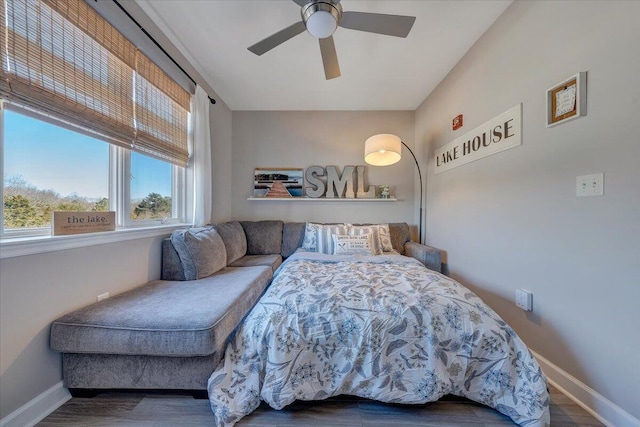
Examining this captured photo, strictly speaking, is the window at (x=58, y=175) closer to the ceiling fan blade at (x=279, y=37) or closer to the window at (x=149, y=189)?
the window at (x=149, y=189)

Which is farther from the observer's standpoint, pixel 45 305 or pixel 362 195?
pixel 362 195

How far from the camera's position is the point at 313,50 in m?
2.13

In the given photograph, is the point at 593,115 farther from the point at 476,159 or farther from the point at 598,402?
the point at 598,402

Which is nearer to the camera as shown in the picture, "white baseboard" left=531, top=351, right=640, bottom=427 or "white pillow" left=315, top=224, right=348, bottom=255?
"white baseboard" left=531, top=351, right=640, bottom=427

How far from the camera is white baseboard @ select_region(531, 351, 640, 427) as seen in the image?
1.10 metres

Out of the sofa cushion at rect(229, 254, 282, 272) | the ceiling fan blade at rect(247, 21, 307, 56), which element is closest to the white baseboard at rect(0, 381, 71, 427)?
the sofa cushion at rect(229, 254, 282, 272)

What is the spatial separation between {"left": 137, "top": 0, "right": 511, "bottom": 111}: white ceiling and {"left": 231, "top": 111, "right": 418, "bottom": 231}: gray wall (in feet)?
0.75

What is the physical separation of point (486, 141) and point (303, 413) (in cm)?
235

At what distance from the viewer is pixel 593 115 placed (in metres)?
1.20

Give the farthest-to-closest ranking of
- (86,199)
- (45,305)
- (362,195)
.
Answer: (362,195) → (86,199) → (45,305)

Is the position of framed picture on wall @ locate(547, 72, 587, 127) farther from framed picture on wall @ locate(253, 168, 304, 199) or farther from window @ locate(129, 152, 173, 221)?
Result: window @ locate(129, 152, 173, 221)

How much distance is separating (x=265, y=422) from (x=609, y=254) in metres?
1.89

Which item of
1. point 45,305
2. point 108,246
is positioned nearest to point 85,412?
point 45,305

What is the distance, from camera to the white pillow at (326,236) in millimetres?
2800
